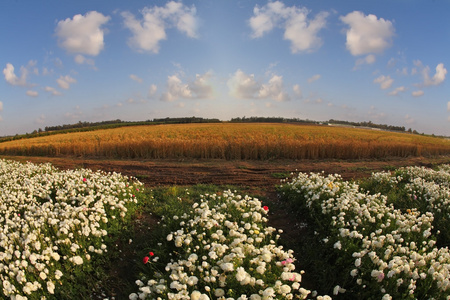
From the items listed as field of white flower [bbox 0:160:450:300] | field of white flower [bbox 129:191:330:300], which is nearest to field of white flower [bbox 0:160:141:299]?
field of white flower [bbox 0:160:450:300]

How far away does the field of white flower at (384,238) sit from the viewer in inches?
136

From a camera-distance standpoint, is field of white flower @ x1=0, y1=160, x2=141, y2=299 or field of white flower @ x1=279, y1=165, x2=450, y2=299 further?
field of white flower @ x1=0, y1=160, x2=141, y2=299

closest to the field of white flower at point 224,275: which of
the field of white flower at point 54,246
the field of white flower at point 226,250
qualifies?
the field of white flower at point 226,250

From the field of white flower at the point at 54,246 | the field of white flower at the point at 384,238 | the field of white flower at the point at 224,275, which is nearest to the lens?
the field of white flower at the point at 224,275

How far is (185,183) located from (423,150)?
19112 millimetres

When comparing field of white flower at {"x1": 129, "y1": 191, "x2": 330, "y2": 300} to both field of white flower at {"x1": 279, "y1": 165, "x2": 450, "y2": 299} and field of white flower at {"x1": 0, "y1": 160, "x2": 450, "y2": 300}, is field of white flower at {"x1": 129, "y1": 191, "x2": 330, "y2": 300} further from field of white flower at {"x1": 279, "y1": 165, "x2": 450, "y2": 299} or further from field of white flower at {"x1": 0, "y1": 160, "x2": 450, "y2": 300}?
field of white flower at {"x1": 279, "y1": 165, "x2": 450, "y2": 299}

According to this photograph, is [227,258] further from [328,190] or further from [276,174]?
[276,174]

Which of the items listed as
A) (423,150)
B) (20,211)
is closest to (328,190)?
(20,211)

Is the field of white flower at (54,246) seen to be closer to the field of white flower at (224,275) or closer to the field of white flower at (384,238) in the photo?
the field of white flower at (224,275)

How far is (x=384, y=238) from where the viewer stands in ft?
13.2

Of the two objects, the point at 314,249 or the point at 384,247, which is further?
the point at 314,249

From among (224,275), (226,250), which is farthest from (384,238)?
(224,275)

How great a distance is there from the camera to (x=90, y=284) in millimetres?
4289

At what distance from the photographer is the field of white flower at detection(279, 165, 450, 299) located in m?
3.46
